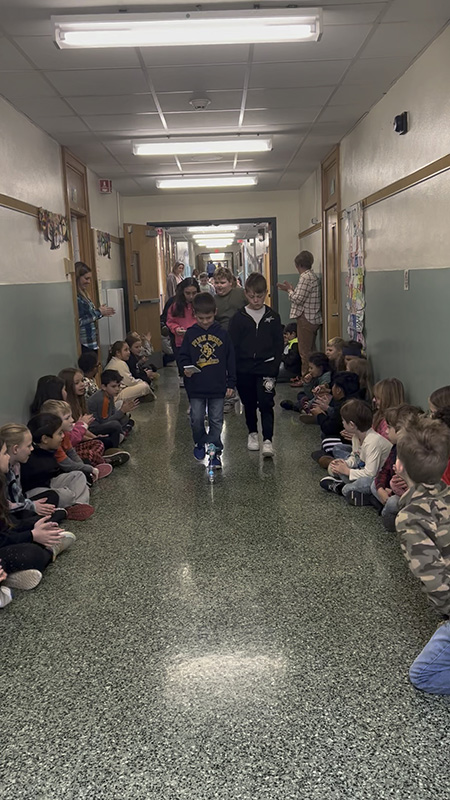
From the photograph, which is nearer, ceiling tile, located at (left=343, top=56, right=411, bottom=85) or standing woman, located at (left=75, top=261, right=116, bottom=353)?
ceiling tile, located at (left=343, top=56, right=411, bottom=85)

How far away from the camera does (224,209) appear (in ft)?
35.6

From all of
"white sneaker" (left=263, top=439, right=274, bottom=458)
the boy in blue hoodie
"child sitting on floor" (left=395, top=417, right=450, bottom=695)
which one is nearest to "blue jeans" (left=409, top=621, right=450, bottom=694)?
"child sitting on floor" (left=395, top=417, right=450, bottom=695)

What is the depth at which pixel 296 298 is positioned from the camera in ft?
26.6

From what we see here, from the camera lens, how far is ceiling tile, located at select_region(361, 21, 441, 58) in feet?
12.4

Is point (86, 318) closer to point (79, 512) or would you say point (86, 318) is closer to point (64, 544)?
point (79, 512)

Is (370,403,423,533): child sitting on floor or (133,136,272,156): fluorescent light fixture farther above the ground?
(133,136,272,156): fluorescent light fixture

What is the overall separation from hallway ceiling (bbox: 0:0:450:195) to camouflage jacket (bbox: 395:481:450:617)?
8.91 feet

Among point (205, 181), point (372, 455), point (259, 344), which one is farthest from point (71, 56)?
point (205, 181)

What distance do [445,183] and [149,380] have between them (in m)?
5.05

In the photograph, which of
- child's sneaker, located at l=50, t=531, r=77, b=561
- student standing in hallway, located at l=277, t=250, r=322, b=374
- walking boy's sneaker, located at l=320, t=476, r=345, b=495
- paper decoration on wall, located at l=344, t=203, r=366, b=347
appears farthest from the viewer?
student standing in hallway, located at l=277, t=250, r=322, b=374

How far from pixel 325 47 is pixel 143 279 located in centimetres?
672

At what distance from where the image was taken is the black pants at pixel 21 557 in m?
3.04

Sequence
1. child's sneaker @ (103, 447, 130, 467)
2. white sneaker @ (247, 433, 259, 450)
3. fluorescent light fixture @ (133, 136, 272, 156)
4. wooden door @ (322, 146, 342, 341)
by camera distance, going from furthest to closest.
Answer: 1. wooden door @ (322, 146, 342, 341)
2. fluorescent light fixture @ (133, 136, 272, 156)
3. white sneaker @ (247, 433, 259, 450)
4. child's sneaker @ (103, 447, 130, 467)

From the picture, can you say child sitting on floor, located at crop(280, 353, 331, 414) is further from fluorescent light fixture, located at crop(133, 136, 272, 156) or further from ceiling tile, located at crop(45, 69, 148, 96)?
ceiling tile, located at crop(45, 69, 148, 96)
